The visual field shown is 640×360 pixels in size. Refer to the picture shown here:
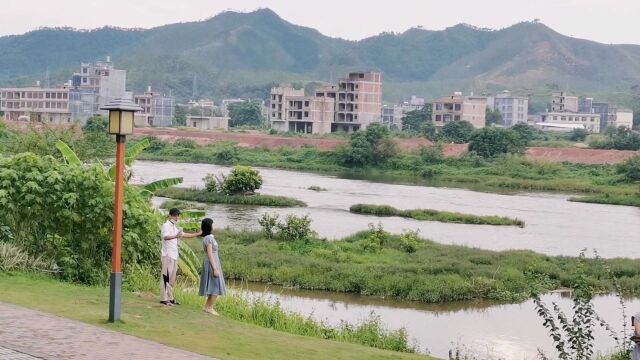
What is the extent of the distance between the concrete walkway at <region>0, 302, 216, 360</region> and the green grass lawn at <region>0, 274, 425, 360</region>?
334mm

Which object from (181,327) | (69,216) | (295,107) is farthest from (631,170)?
(181,327)

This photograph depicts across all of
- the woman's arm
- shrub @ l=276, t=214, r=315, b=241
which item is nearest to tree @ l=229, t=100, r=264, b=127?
shrub @ l=276, t=214, r=315, b=241

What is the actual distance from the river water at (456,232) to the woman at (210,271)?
560 centimetres

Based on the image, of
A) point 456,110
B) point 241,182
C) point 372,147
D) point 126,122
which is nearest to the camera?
point 126,122

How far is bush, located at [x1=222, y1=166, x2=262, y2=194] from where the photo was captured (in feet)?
161

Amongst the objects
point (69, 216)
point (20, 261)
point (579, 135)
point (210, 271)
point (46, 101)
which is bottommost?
point (20, 261)

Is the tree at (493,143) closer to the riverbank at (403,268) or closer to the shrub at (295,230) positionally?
the riverbank at (403,268)

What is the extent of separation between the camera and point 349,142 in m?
85.0

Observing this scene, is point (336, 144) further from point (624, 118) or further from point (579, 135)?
point (624, 118)

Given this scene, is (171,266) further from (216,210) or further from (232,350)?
(216,210)

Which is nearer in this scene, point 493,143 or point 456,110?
point 493,143

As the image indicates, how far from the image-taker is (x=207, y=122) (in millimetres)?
129000

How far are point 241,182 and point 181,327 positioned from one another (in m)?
37.1

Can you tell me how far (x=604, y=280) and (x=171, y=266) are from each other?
16277mm
